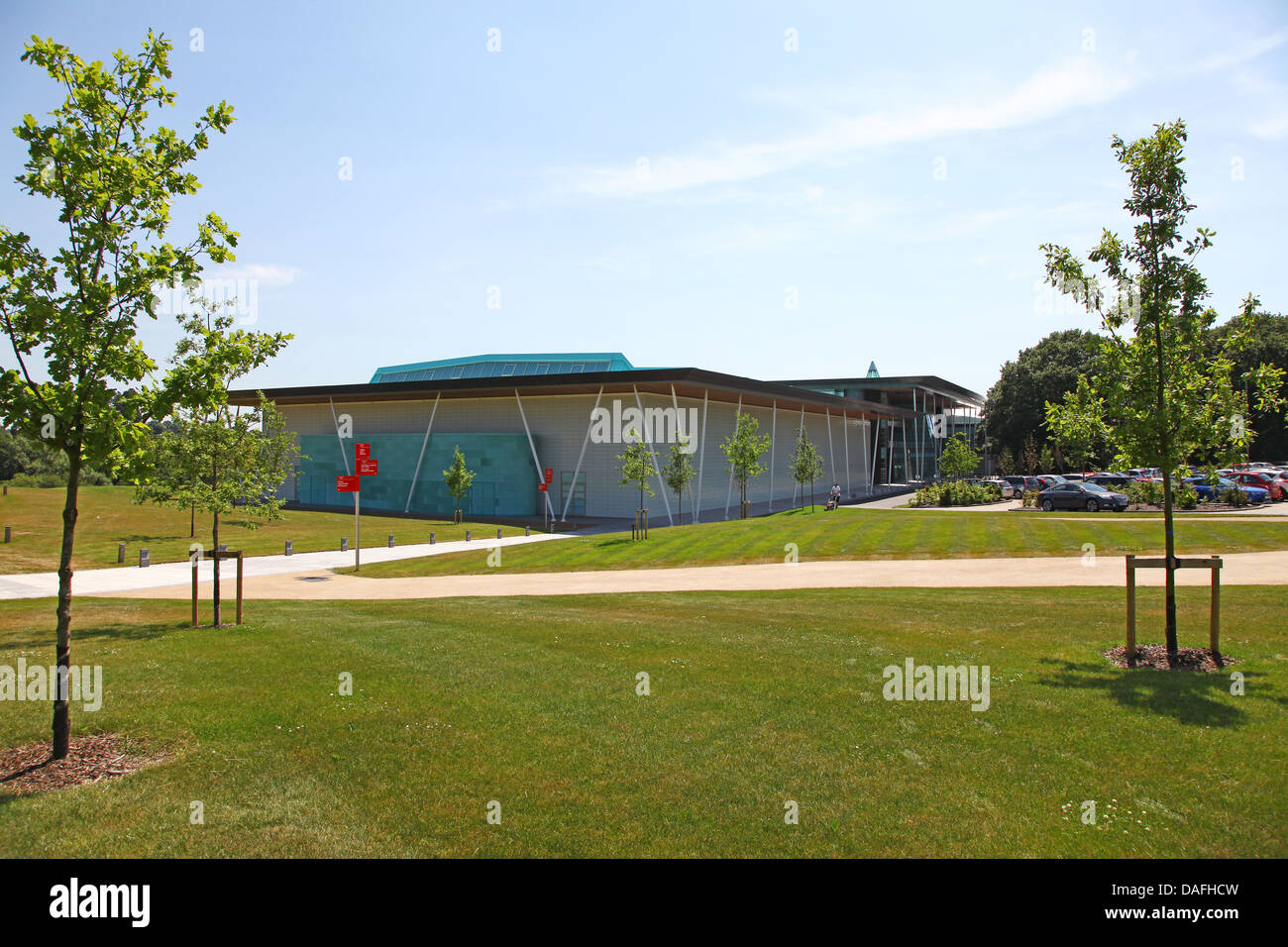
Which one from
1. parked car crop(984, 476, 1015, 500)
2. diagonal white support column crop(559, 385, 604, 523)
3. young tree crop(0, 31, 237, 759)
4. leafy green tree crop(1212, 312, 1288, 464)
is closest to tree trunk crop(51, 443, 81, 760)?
young tree crop(0, 31, 237, 759)

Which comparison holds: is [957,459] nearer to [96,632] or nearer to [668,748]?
[96,632]

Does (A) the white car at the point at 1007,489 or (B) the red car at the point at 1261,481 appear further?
(A) the white car at the point at 1007,489

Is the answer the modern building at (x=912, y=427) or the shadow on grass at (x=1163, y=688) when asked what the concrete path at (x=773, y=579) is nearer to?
the shadow on grass at (x=1163, y=688)

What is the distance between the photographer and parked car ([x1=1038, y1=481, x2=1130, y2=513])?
4500cm

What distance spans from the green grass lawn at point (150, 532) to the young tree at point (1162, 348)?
3138 centimetres

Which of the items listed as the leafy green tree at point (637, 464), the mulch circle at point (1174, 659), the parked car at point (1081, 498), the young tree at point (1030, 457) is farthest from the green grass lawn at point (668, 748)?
the young tree at point (1030, 457)

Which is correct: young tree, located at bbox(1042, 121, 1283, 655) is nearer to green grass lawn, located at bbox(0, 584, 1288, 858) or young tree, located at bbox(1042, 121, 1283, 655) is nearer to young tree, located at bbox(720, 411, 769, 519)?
green grass lawn, located at bbox(0, 584, 1288, 858)

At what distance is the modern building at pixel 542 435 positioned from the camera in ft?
163

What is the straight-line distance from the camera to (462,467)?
169 ft

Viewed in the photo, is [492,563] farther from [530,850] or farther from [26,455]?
[26,455]

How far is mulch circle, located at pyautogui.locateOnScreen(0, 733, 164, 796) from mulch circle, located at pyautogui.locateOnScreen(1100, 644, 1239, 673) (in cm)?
1173
